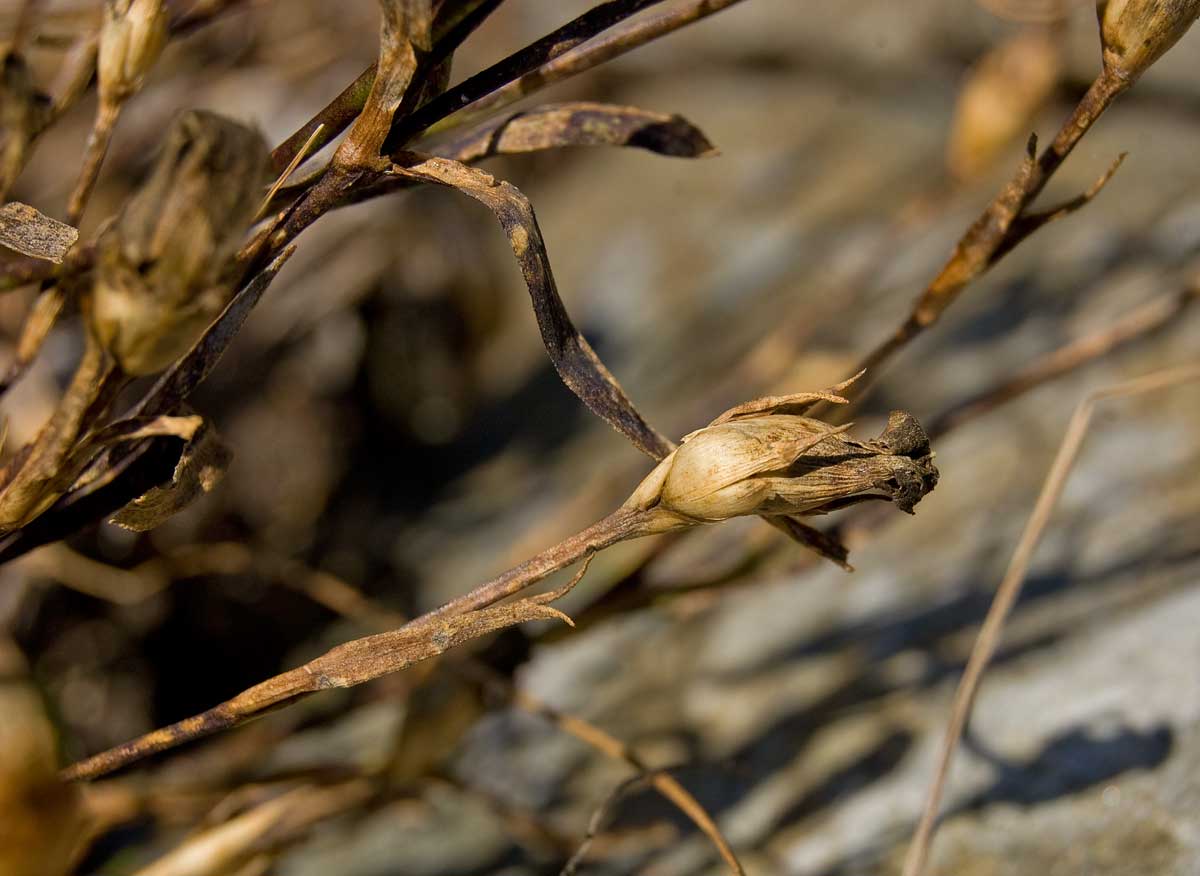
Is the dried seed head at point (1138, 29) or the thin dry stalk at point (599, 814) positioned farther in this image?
the thin dry stalk at point (599, 814)

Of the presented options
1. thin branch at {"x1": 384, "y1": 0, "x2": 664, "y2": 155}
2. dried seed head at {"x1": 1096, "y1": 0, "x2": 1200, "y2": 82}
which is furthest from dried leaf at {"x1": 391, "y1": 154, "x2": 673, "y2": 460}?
dried seed head at {"x1": 1096, "y1": 0, "x2": 1200, "y2": 82}

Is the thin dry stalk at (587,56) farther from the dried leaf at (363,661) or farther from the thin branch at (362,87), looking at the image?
the dried leaf at (363,661)

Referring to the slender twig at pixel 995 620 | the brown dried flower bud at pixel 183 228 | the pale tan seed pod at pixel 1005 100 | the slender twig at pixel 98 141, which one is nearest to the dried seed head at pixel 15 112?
the slender twig at pixel 98 141

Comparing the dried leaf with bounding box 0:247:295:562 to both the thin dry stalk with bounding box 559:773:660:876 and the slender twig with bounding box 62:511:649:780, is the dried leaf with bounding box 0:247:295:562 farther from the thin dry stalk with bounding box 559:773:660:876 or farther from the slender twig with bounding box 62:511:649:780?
the thin dry stalk with bounding box 559:773:660:876

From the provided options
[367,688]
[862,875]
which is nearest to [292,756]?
[367,688]

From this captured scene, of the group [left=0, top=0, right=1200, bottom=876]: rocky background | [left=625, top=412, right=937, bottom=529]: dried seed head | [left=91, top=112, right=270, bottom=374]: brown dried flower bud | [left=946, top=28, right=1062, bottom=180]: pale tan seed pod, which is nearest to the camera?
[left=91, top=112, right=270, bottom=374]: brown dried flower bud

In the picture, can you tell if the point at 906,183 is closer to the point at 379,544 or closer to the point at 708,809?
the point at 379,544
